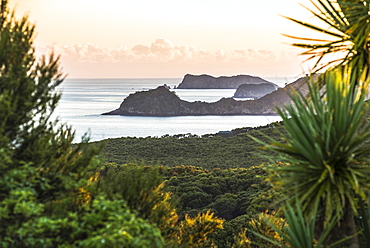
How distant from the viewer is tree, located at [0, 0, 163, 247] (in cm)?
513

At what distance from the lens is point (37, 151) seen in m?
5.59

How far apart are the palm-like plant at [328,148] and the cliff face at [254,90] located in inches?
7195

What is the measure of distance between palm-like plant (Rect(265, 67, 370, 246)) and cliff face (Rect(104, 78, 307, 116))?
12132cm

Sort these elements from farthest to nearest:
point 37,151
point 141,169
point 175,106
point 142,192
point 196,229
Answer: point 175,106 → point 196,229 → point 142,192 → point 141,169 → point 37,151

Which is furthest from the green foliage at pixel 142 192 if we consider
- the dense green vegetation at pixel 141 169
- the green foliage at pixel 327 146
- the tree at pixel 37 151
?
the green foliage at pixel 327 146

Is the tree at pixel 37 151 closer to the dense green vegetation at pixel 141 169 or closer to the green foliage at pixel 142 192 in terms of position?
the dense green vegetation at pixel 141 169

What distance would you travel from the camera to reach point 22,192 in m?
4.49

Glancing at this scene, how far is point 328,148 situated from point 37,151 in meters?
3.29

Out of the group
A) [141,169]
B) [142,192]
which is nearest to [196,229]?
[142,192]

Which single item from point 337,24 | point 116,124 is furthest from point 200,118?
point 337,24

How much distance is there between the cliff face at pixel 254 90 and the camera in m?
187

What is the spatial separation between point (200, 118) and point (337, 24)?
120640mm

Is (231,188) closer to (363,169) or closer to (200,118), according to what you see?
(363,169)

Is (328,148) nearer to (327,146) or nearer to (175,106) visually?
(327,146)
